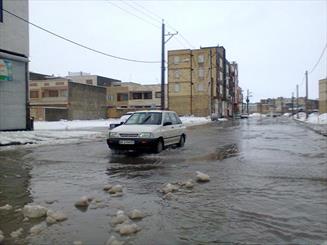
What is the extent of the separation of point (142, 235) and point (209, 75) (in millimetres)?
81405

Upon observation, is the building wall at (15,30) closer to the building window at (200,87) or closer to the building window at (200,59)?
the building window at (200,87)

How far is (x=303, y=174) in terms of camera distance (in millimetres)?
9430

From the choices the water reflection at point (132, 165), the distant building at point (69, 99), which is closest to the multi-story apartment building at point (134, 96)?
the distant building at point (69, 99)

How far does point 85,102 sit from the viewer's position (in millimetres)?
67625

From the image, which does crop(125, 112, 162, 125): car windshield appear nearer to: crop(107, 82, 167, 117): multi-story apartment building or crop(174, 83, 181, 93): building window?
crop(174, 83, 181, 93): building window

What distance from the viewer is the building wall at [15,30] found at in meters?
22.7

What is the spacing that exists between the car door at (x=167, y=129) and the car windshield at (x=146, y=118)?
229 mm

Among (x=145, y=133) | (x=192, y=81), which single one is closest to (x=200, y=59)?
(x=192, y=81)

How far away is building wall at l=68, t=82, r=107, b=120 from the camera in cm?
6444

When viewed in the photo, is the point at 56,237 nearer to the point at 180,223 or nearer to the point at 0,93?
the point at 180,223

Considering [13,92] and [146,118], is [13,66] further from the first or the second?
[146,118]

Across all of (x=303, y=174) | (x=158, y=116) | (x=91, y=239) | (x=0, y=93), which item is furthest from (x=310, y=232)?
(x=0, y=93)

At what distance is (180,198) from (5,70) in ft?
60.9

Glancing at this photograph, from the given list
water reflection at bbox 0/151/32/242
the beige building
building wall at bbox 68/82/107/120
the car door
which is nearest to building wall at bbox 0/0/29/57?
water reflection at bbox 0/151/32/242
